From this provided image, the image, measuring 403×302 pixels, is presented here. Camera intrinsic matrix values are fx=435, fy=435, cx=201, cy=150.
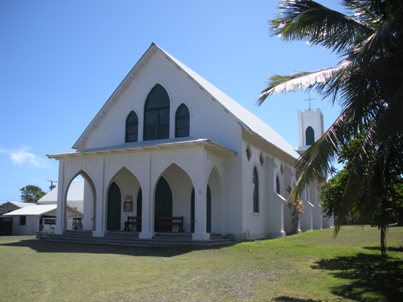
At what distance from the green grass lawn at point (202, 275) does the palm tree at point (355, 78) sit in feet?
6.12

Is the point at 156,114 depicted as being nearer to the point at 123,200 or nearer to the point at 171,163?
the point at 171,163

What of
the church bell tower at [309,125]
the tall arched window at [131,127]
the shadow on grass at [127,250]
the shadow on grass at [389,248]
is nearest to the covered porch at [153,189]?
the shadow on grass at [127,250]

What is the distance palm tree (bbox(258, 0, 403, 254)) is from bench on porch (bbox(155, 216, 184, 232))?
46.6 feet

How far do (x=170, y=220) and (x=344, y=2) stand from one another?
53.1 feet

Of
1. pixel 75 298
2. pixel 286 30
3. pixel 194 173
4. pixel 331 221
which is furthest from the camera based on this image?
pixel 331 221

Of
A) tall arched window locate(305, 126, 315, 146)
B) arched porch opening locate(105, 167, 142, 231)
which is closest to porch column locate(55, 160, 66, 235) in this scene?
arched porch opening locate(105, 167, 142, 231)

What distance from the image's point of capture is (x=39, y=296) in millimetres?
8648

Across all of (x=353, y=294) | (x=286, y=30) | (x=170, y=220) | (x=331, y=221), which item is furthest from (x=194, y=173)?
(x=331, y=221)

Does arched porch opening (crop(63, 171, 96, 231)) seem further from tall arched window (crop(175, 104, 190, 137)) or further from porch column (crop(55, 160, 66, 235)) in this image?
tall arched window (crop(175, 104, 190, 137))

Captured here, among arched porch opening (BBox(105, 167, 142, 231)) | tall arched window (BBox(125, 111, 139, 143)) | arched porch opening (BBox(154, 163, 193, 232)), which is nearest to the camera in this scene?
arched porch opening (BBox(154, 163, 193, 232))

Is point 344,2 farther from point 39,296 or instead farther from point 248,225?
→ point 248,225

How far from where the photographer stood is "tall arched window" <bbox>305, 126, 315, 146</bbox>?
51.9 meters

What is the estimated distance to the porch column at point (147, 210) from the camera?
21.0m

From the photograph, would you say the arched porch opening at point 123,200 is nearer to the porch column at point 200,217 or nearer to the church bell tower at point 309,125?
the porch column at point 200,217
